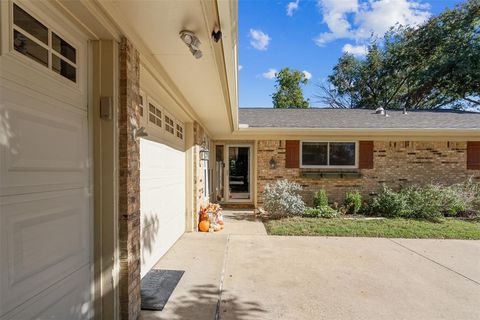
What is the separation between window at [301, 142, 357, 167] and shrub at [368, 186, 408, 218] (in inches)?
56.6

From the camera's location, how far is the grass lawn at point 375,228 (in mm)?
6328

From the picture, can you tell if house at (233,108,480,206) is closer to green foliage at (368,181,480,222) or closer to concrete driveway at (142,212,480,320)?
green foliage at (368,181,480,222)

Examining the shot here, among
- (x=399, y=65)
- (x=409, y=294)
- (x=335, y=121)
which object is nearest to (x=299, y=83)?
(x=399, y=65)

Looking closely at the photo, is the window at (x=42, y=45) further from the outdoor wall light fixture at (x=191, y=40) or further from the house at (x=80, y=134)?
the outdoor wall light fixture at (x=191, y=40)

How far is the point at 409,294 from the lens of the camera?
344 cm

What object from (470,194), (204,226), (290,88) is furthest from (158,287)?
(290,88)

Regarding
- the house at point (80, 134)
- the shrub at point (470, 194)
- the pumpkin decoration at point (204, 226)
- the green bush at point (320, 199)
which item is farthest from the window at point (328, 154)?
the house at point (80, 134)

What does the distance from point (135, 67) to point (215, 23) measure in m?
0.87

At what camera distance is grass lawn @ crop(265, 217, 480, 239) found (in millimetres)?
6328

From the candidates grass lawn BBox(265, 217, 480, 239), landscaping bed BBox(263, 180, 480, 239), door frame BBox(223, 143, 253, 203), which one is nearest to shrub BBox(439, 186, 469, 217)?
landscaping bed BBox(263, 180, 480, 239)

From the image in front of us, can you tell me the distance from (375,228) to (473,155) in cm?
540

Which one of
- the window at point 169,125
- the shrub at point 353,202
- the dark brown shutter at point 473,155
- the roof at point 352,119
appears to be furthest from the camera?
the dark brown shutter at point 473,155

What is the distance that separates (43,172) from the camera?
1.82 metres

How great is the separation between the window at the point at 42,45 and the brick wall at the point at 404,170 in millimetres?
8062
